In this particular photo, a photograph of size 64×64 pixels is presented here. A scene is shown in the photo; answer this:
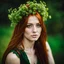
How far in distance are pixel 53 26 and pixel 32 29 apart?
1522mm

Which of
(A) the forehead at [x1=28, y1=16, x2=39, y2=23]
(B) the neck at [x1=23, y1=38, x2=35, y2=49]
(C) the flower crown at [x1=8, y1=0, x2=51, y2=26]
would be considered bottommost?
(B) the neck at [x1=23, y1=38, x2=35, y2=49]

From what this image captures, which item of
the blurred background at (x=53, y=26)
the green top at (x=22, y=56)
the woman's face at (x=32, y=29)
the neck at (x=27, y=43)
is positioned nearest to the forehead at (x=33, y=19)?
the woman's face at (x=32, y=29)

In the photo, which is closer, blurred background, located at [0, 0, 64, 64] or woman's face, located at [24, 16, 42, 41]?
woman's face, located at [24, 16, 42, 41]

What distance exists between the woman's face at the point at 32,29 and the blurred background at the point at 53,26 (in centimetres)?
120

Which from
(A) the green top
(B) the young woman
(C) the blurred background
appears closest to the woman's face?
(B) the young woman

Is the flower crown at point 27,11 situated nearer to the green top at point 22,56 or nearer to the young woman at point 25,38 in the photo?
the young woman at point 25,38

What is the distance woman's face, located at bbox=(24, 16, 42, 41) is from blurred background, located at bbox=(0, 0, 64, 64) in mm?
1198

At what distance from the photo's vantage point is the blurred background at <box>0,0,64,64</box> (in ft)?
14.1

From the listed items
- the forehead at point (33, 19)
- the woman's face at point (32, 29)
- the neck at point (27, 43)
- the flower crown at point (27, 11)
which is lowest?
the neck at point (27, 43)

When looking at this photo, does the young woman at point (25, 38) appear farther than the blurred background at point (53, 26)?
No

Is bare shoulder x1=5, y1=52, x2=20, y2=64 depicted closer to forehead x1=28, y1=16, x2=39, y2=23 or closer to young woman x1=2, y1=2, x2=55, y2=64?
young woman x1=2, y1=2, x2=55, y2=64

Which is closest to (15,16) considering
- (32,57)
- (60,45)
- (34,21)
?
(34,21)

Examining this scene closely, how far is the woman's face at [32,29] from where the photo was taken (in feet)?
9.98

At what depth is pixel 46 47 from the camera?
3309 millimetres
